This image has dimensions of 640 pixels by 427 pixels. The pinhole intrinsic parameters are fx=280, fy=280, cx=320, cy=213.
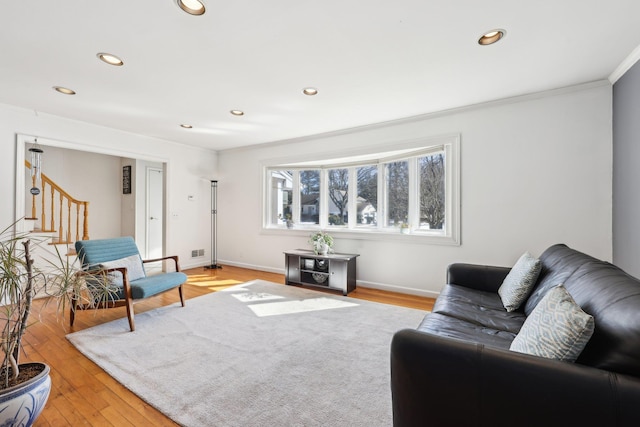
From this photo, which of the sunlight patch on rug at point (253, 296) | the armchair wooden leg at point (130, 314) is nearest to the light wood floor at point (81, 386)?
the armchair wooden leg at point (130, 314)

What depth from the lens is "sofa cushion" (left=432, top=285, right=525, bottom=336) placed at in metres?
1.83

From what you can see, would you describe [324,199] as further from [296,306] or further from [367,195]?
[296,306]

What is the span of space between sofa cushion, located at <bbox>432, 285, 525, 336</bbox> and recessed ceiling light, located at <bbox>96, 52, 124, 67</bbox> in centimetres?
324

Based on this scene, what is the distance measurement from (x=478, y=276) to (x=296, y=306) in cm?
201

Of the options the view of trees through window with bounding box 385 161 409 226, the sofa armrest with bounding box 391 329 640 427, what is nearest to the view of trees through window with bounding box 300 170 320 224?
the view of trees through window with bounding box 385 161 409 226

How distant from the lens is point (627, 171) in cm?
246

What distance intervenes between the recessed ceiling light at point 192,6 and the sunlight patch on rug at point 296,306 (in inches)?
108

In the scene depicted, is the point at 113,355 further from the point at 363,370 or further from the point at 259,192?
the point at 259,192

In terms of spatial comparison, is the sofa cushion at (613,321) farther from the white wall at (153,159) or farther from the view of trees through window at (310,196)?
the white wall at (153,159)

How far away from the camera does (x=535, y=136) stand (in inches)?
120

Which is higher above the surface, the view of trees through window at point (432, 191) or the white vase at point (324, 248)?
the view of trees through window at point (432, 191)

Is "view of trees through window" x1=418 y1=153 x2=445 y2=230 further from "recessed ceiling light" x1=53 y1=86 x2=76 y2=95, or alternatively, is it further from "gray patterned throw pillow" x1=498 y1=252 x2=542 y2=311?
"recessed ceiling light" x1=53 y1=86 x2=76 y2=95

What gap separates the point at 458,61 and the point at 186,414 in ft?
10.5

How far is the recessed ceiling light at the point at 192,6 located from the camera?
1.69 meters
